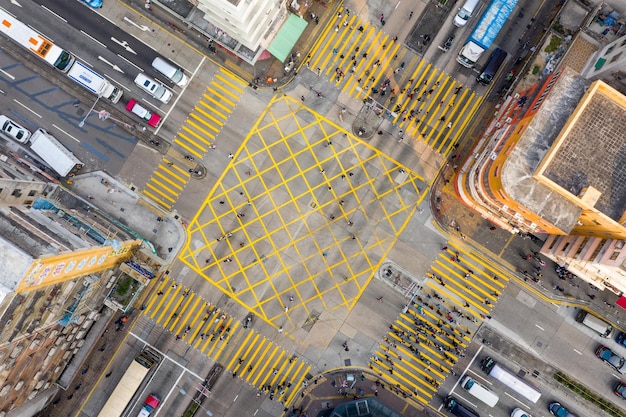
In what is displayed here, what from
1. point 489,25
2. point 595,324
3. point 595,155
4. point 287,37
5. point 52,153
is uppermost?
point 489,25

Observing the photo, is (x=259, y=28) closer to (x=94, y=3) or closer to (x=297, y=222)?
(x=94, y=3)

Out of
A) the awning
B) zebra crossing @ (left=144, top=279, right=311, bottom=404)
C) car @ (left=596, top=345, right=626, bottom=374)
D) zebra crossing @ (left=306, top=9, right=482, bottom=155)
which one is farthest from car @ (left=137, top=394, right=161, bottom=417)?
car @ (left=596, top=345, right=626, bottom=374)

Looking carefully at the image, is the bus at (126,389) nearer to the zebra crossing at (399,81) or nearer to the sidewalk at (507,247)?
the sidewalk at (507,247)

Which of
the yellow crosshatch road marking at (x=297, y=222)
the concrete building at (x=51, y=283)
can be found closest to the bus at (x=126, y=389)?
the concrete building at (x=51, y=283)

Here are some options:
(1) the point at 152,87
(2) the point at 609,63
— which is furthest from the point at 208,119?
(2) the point at 609,63

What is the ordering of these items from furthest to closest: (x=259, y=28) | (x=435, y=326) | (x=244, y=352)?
(x=435, y=326), (x=244, y=352), (x=259, y=28)

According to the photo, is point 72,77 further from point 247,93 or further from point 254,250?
point 254,250
